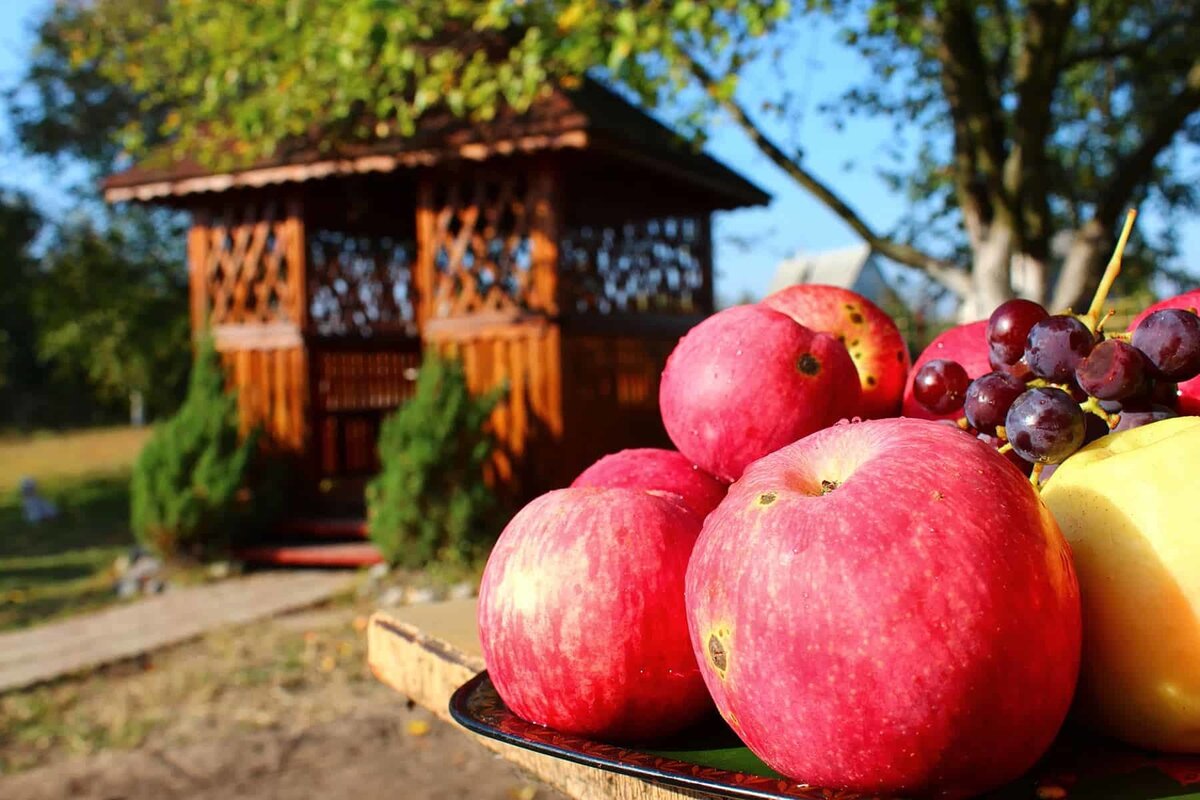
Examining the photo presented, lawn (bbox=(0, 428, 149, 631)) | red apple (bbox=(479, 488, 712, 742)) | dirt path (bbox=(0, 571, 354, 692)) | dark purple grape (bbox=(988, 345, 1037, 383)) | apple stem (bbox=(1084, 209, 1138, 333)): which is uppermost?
apple stem (bbox=(1084, 209, 1138, 333))

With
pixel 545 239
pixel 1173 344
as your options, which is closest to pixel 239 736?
pixel 545 239

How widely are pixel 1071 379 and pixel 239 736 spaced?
202 inches

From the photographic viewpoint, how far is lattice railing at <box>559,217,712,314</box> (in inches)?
387

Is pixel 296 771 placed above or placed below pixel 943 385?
below

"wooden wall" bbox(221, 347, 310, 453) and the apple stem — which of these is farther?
"wooden wall" bbox(221, 347, 310, 453)

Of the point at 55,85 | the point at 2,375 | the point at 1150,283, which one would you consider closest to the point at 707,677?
the point at 1150,283

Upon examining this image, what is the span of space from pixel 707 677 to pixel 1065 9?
7.94 meters

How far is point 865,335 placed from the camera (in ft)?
5.38

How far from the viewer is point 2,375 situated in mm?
29203

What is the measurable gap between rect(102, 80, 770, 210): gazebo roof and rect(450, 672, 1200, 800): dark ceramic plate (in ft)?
22.3

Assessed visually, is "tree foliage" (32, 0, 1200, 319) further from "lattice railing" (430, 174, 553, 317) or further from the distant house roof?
the distant house roof

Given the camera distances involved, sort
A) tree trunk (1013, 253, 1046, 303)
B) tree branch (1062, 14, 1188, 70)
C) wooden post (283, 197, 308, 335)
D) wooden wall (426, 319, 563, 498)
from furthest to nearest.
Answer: wooden post (283, 197, 308, 335)
wooden wall (426, 319, 563, 498)
tree branch (1062, 14, 1188, 70)
tree trunk (1013, 253, 1046, 303)

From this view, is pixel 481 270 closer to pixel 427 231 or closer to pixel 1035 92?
pixel 427 231

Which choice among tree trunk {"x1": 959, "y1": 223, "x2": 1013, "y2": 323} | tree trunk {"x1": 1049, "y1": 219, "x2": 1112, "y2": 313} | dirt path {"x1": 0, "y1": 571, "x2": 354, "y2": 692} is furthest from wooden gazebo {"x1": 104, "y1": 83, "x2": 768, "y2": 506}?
tree trunk {"x1": 1049, "y1": 219, "x2": 1112, "y2": 313}
